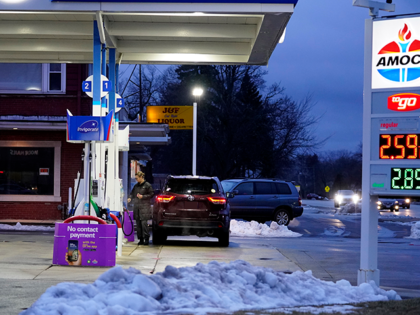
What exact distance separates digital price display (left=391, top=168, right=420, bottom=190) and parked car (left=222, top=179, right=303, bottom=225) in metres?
16.7

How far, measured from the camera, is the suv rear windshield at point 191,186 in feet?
52.9

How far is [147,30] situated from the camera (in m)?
14.3

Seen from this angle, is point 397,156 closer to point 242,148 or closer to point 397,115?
point 397,115

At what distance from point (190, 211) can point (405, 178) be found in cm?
767

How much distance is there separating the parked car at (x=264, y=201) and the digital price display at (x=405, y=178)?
54.9 feet

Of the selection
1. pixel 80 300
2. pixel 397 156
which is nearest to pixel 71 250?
pixel 80 300

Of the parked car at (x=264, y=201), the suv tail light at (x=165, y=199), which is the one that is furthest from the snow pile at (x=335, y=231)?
the suv tail light at (x=165, y=199)

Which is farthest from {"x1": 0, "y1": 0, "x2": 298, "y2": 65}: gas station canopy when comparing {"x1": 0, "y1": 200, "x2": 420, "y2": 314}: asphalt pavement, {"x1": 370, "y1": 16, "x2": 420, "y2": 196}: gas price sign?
{"x1": 0, "y1": 200, "x2": 420, "y2": 314}: asphalt pavement

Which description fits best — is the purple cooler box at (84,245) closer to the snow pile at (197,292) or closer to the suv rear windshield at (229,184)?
the snow pile at (197,292)

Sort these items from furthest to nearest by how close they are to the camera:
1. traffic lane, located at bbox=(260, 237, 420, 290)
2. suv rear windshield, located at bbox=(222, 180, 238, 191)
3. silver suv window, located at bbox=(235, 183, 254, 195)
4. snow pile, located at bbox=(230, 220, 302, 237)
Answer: suv rear windshield, located at bbox=(222, 180, 238, 191) < silver suv window, located at bbox=(235, 183, 254, 195) < snow pile, located at bbox=(230, 220, 302, 237) < traffic lane, located at bbox=(260, 237, 420, 290)

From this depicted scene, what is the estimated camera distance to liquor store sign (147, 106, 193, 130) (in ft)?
118

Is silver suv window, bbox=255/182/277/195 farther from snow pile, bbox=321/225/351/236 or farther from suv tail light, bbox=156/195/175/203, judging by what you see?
suv tail light, bbox=156/195/175/203

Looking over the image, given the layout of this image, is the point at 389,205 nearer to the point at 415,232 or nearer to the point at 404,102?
the point at 415,232

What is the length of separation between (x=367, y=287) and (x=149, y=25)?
8314 mm
